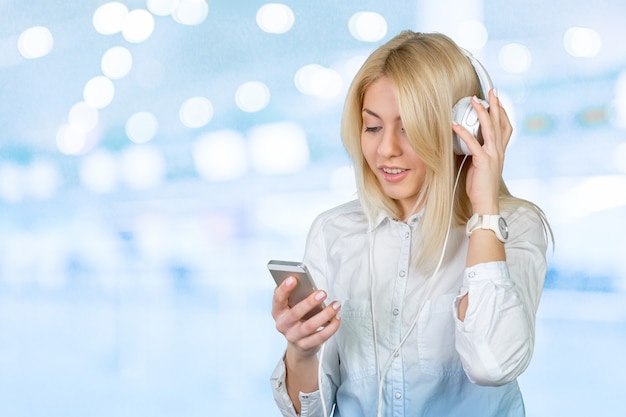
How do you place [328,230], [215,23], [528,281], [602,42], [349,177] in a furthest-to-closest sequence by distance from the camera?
1. [215,23]
2. [349,177]
3. [602,42]
4. [328,230]
5. [528,281]

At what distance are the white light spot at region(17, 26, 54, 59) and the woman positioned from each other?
2.72 metres

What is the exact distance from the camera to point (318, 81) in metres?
3.67

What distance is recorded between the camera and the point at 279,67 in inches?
148

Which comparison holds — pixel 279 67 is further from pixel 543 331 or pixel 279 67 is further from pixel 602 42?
pixel 543 331

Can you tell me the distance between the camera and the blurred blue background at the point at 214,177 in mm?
3293

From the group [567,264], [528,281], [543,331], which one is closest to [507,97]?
[567,264]

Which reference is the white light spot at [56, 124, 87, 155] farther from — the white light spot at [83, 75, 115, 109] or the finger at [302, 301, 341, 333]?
the finger at [302, 301, 341, 333]

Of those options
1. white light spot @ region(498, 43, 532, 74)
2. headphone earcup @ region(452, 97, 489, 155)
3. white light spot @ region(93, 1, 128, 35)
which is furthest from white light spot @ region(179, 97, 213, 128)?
headphone earcup @ region(452, 97, 489, 155)

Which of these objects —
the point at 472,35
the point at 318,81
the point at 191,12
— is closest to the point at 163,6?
the point at 191,12

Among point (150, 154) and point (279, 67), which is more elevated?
point (279, 67)

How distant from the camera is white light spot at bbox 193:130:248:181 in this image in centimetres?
377

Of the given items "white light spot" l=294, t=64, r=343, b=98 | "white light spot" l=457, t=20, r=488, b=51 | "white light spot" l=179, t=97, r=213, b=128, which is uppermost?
"white light spot" l=457, t=20, r=488, b=51

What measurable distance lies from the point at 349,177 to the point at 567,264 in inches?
38.5

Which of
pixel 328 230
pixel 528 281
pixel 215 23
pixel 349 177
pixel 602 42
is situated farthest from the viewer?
pixel 215 23
